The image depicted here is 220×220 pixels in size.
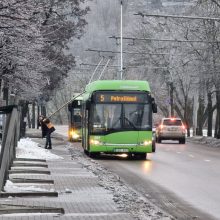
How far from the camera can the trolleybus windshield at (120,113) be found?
27734mm

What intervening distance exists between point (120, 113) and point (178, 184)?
1033 cm

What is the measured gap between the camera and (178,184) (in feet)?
58.4

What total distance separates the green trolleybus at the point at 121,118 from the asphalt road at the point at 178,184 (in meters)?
0.73

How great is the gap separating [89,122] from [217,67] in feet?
62.5

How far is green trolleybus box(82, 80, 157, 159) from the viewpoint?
90.8 feet

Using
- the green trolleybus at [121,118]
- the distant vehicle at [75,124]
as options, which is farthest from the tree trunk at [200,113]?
the green trolleybus at [121,118]

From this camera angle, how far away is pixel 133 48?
66.5 m

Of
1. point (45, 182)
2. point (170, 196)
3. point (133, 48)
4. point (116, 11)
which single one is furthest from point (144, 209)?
point (116, 11)

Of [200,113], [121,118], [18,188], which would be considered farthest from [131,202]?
[200,113]

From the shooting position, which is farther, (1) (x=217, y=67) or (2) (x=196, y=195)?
(1) (x=217, y=67)

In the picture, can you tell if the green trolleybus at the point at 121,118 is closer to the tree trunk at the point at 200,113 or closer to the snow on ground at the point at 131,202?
the snow on ground at the point at 131,202

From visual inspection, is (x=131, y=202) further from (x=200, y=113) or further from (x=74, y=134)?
(x=200, y=113)

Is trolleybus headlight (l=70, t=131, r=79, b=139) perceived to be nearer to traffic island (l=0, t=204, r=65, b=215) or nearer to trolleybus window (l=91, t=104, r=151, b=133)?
trolleybus window (l=91, t=104, r=151, b=133)

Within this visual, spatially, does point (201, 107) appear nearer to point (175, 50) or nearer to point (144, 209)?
point (175, 50)
